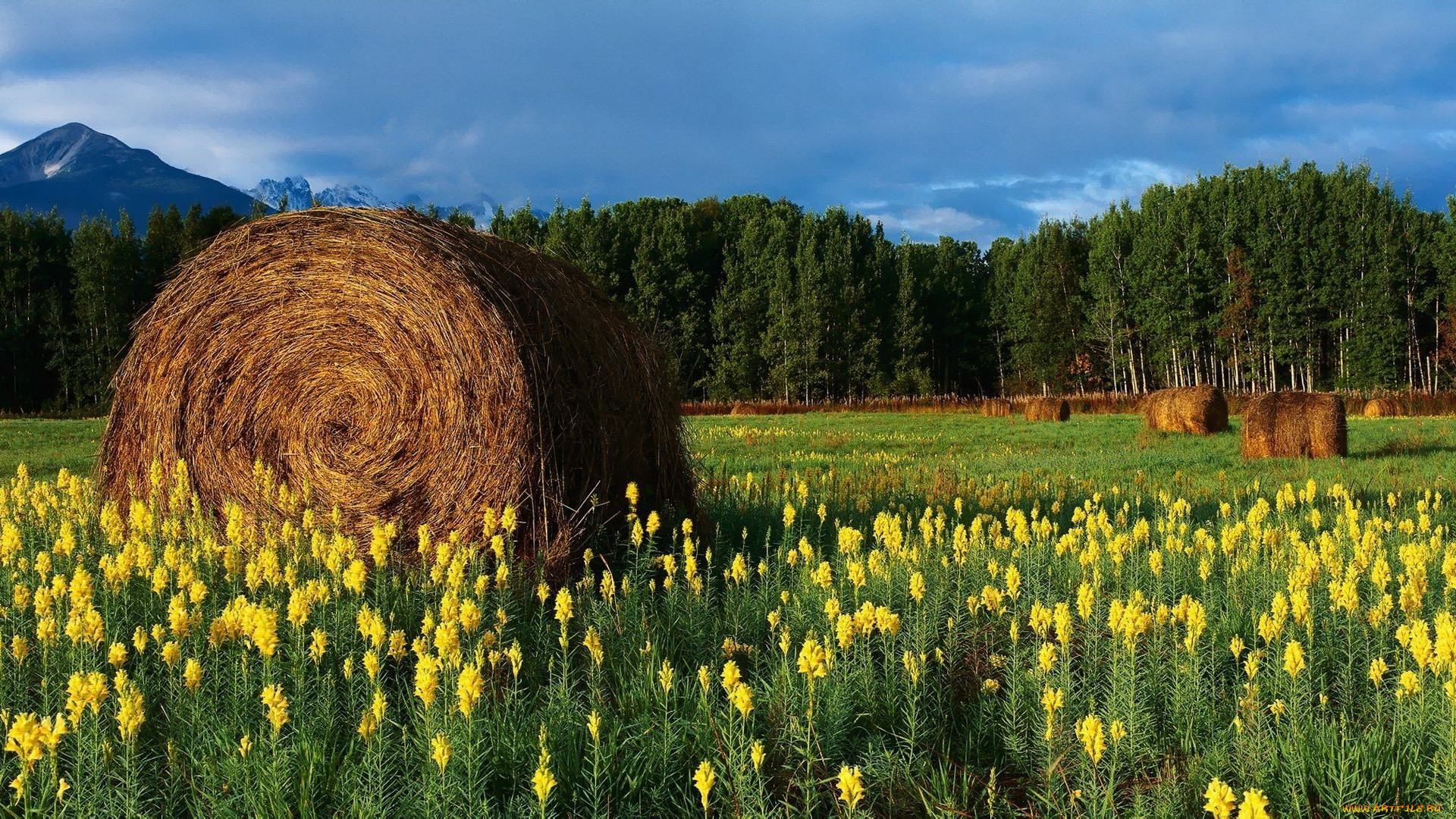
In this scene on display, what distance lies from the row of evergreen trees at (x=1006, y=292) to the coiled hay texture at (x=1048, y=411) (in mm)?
21535

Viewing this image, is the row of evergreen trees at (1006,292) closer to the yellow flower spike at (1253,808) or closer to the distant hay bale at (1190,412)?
the distant hay bale at (1190,412)

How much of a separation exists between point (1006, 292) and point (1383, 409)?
115 feet

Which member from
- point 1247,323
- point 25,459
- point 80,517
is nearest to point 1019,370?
point 1247,323

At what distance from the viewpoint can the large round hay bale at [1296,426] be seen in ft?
55.4

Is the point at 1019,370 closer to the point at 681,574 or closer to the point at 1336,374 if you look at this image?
the point at 1336,374

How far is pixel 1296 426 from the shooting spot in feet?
55.6

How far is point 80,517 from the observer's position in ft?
23.2

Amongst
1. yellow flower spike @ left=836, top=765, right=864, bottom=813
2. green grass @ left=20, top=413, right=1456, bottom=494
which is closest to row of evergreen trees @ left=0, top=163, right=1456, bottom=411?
green grass @ left=20, top=413, right=1456, bottom=494

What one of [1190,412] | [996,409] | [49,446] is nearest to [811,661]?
[49,446]

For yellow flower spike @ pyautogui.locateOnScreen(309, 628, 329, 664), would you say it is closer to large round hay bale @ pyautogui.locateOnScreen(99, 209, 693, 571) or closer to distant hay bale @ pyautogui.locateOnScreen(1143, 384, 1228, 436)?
large round hay bale @ pyautogui.locateOnScreen(99, 209, 693, 571)

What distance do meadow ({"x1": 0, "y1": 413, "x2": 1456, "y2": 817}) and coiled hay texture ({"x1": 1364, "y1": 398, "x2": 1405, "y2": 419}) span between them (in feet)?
104

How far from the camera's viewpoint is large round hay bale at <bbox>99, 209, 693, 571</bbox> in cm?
645

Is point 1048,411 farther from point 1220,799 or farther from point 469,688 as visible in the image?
point 469,688

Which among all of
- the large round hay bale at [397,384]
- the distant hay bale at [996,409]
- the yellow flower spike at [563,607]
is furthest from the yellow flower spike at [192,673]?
the distant hay bale at [996,409]
